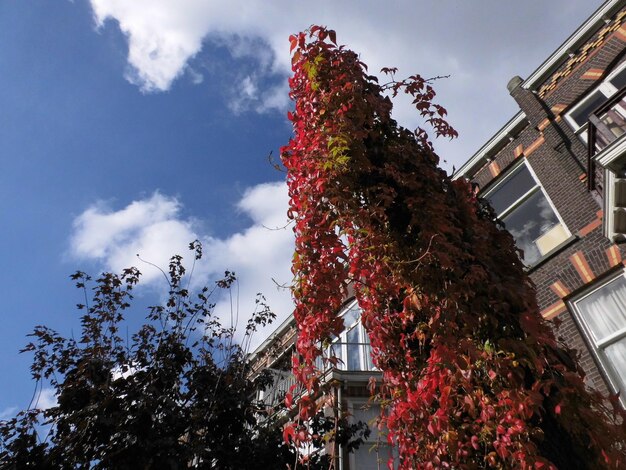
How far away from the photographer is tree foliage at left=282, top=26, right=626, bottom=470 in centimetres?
278

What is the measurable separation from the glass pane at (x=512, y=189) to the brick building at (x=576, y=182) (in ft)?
0.09

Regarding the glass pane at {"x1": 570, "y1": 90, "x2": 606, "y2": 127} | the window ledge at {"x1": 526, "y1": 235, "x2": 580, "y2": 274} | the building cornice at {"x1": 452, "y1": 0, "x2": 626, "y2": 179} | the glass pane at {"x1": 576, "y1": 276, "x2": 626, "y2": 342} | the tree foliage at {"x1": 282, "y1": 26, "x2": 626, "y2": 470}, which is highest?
the building cornice at {"x1": 452, "y1": 0, "x2": 626, "y2": 179}

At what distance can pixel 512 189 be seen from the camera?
35.3ft

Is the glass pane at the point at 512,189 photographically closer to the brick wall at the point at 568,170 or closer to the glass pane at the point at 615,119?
the brick wall at the point at 568,170

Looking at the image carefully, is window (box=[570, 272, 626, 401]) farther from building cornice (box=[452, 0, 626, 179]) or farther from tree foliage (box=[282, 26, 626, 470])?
tree foliage (box=[282, 26, 626, 470])

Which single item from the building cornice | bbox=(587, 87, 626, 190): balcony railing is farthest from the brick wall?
bbox=(587, 87, 626, 190): balcony railing

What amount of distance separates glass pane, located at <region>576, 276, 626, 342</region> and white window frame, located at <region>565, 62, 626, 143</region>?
349 centimetres

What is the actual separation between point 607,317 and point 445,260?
637cm

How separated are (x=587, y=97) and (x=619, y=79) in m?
0.66

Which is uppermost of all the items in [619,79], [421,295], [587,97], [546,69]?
[546,69]

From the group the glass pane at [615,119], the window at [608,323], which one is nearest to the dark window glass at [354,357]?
the window at [608,323]

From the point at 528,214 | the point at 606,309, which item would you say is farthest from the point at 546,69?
the point at 606,309

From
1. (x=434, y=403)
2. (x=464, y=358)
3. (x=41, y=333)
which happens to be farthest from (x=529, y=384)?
(x=41, y=333)

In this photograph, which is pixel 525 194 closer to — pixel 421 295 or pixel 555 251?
pixel 555 251
